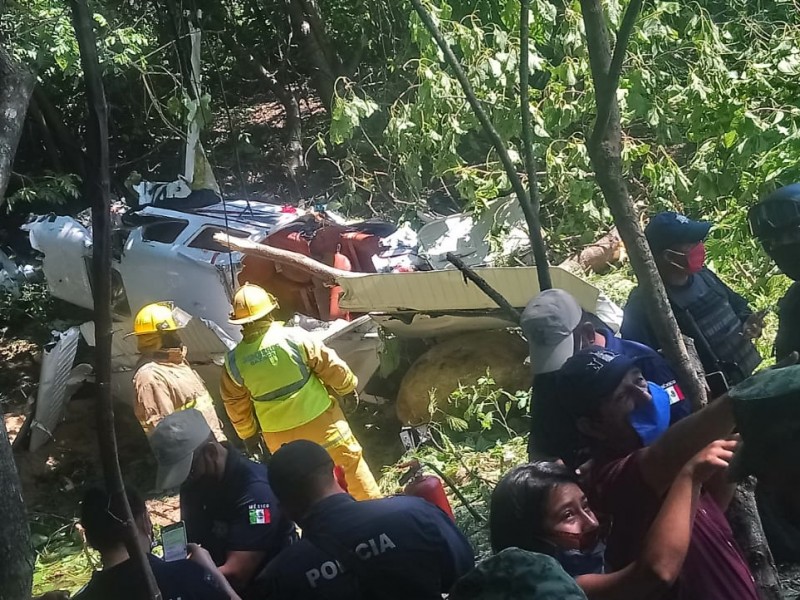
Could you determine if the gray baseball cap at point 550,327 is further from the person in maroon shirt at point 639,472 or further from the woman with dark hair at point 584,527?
the woman with dark hair at point 584,527

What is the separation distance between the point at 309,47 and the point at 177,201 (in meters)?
4.65

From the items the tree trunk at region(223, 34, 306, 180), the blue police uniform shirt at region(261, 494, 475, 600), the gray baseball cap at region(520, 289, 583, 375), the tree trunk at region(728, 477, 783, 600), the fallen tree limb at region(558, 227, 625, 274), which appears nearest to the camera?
the tree trunk at region(728, 477, 783, 600)

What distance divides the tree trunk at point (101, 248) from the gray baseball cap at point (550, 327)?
5.14 feet

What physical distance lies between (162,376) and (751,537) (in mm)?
4211

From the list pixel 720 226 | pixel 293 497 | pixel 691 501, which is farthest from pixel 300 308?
pixel 691 501

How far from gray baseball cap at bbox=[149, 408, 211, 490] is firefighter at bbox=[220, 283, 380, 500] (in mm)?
2053

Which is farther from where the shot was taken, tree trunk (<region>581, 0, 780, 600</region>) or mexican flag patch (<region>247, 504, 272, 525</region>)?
mexican flag patch (<region>247, 504, 272, 525</region>)

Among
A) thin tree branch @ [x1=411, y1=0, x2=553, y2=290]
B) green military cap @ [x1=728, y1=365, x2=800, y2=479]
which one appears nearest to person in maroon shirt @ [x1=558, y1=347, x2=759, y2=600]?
green military cap @ [x1=728, y1=365, x2=800, y2=479]

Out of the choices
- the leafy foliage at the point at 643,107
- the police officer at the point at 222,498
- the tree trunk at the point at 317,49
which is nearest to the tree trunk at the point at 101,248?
the police officer at the point at 222,498

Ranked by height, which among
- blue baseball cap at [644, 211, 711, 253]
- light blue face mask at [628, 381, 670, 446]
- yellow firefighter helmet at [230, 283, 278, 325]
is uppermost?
blue baseball cap at [644, 211, 711, 253]

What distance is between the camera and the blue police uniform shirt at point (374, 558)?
240cm

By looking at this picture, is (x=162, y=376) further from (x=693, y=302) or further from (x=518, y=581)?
(x=518, y=581)

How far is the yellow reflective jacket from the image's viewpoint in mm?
5375

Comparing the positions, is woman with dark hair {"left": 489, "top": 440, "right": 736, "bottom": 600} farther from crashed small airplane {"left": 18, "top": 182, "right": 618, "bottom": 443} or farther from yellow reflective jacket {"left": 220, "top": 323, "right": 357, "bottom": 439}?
crashed small airplane {"left": 18, "top": 182, "right": 618, "bottom": 443}
